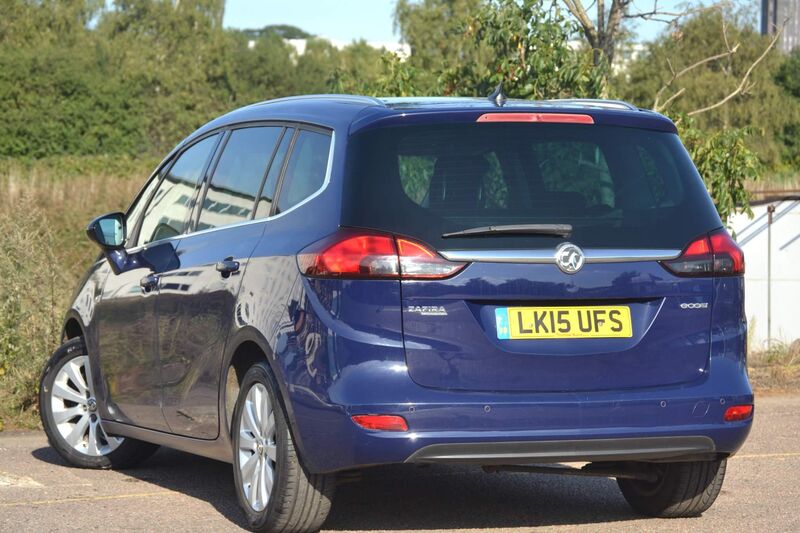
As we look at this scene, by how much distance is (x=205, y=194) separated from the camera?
698 centimetres

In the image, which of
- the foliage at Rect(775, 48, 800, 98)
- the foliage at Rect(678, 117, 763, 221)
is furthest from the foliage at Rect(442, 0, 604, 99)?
the foliage at Rect(775, 48, 800, 98)

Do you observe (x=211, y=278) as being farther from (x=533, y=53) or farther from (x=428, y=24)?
(x=428, y=24)

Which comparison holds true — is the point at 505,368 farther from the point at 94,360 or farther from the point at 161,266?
the point at 94,360

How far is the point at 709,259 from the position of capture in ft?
18.7

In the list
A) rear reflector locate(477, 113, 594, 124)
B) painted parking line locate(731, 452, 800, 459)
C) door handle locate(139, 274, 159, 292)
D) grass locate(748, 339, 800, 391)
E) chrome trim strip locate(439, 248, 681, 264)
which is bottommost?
grass locate(748, 339, 800, 391)

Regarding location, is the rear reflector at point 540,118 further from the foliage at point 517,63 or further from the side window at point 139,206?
the foliage at point 517,63

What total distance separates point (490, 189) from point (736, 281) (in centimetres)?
110

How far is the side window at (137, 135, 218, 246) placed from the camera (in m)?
7.17

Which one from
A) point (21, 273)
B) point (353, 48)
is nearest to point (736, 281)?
point (21, 273)

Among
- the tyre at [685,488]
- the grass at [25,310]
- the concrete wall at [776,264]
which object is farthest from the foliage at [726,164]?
the concrete wall at [776,264]

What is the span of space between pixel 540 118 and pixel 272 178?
1220 millimetres

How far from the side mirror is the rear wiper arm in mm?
2883

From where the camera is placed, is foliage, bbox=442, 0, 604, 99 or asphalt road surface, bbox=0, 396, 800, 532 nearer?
asphalt road surface, bbox=0, 396, 800, 532

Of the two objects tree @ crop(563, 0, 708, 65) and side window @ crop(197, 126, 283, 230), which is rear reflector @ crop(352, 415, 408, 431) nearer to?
side window @ crop(197, 126, 283, 230)
